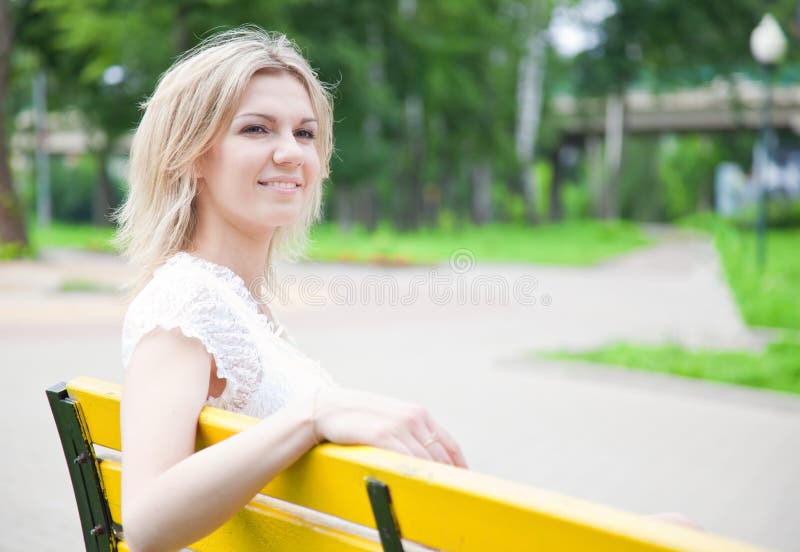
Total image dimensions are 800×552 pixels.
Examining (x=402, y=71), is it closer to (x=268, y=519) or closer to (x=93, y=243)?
(x=93, y=243)

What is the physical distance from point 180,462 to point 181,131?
0.69m

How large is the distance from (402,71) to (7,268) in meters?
19.6

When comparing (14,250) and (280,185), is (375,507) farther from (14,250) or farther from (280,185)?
(14,250)

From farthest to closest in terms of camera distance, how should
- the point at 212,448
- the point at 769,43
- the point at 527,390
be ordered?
1. the point at 769,43
2. the point at 527,390
3. the point at 212,448

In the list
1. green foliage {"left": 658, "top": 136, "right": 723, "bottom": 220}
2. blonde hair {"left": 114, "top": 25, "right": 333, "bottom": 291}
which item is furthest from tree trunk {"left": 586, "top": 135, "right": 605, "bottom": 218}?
blonde hair {"left": 114, "top": 25, "right": 333, "bottom": 291}

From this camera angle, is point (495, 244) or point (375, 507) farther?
point (495, 244)

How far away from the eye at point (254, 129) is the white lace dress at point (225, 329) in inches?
11.5

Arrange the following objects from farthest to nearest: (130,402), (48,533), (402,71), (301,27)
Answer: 1. (402,71)
2. (301,27)
3. (48,533)
4. (130,402)

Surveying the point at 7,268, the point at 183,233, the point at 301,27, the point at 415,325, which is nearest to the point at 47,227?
the point at 301,27

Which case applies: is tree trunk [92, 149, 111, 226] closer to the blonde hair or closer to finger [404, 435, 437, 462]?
the blonde hair

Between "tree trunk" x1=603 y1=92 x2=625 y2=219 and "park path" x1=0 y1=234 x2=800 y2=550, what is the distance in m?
25.2

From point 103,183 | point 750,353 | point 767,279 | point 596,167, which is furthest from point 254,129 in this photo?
point 596,167

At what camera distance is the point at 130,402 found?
1.46 m

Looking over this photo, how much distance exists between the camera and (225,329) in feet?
5.51
